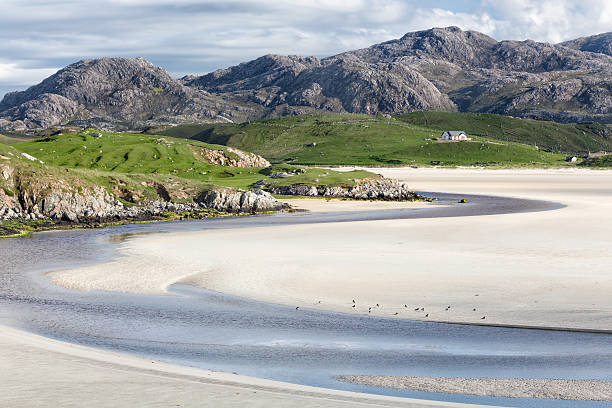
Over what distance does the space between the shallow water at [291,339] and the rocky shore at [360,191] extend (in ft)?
257

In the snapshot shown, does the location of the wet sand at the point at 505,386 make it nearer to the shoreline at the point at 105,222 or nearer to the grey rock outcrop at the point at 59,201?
the shoreline at the point at 105,222

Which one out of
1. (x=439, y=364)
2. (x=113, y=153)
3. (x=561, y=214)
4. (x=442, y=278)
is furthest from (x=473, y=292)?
(x=113, y=153)

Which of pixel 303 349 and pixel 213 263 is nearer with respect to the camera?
pixel 303 349

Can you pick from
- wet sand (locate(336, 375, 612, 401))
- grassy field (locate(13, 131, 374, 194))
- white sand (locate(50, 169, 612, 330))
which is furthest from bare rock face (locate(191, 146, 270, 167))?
wet sand (locate(336, 375, 612, 401))

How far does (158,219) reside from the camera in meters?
79.8

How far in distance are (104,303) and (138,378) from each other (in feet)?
→ 49.6

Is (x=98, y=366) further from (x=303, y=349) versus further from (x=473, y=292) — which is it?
(x=473, y=292)

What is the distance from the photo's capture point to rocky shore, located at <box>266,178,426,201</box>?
368ft

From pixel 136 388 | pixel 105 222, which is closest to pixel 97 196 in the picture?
pixel 105 222

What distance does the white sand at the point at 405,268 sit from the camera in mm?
30766

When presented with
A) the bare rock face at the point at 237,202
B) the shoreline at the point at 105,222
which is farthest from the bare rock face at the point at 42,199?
the bare rock face at the point at 237,202

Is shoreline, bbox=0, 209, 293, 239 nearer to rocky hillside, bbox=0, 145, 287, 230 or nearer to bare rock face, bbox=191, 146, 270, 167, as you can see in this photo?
rocky hillside, bbox=0, 145, 287, 230

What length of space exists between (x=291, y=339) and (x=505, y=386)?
989cm

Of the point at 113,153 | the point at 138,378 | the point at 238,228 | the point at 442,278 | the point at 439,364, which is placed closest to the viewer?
the point at 138,378
